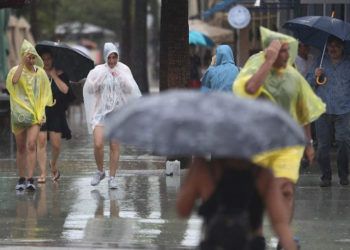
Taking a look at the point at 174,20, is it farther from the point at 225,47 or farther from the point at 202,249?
the point at 202,249

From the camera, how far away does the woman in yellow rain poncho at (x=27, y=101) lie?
471 inches

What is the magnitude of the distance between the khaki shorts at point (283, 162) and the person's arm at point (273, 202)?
63.4 inches

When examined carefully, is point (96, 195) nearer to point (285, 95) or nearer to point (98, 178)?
point (98, 178)

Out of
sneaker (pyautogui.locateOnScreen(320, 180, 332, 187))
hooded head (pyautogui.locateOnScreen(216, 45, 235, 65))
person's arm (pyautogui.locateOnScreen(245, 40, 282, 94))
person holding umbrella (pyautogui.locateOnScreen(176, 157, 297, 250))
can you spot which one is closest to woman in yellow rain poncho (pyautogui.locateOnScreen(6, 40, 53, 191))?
hooded head (pyautogui.locateOnScreen(216, 45, 235, 65))

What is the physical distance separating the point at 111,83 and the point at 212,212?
6638mm

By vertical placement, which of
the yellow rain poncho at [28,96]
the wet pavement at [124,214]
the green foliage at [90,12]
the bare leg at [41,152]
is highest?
the green foliage at [90,12]

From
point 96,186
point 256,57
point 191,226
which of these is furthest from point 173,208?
point 256,57

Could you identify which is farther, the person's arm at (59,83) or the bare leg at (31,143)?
the person's arm at (59,83)


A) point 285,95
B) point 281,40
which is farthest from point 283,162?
point 281,40

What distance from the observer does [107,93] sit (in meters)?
12.1

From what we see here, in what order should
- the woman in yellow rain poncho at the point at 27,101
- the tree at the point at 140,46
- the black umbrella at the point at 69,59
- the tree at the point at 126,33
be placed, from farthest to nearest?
the tree at the point at 126,33 → the tree at the point at 140,46 → the black umbrella at the point at 69,59 → the woman in yellow rain poncho at the point at 27,101

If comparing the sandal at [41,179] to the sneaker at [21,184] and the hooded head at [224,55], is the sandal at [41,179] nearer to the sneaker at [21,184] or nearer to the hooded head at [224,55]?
the sneaker at [21,184]

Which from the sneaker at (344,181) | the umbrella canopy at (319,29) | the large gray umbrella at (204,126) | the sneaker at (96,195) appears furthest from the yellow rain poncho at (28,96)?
the large gray umbrella at (204,126)

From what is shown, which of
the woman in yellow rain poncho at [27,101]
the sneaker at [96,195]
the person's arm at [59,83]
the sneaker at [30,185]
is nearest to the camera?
the sneaker at [96,195]
